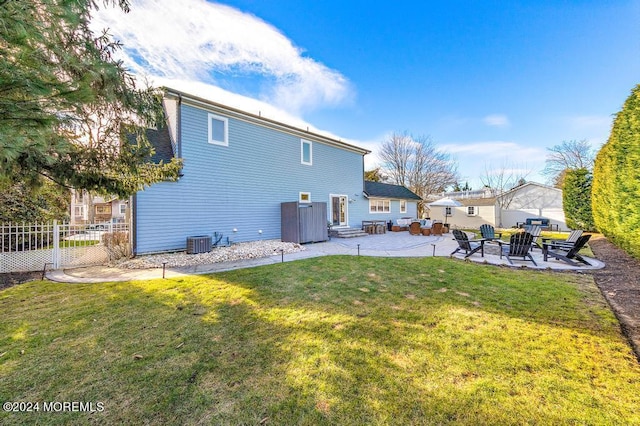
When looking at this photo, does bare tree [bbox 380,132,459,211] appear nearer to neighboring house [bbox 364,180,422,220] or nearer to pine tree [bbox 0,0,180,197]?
neighboring house [bbox 364,180,422,220]

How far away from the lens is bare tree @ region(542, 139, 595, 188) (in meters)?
28.9

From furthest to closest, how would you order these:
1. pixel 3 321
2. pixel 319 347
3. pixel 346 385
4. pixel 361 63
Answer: pixel 361 63 → pixel 3 321 → pixel 319 347 → pixel 346 385

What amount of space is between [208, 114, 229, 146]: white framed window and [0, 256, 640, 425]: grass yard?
714 cm

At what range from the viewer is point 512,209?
83.8 ft

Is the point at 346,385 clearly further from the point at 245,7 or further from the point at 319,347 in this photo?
the point at 245,7

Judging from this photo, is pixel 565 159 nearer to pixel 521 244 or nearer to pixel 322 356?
pixel 521 244

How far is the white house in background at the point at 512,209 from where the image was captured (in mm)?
23406

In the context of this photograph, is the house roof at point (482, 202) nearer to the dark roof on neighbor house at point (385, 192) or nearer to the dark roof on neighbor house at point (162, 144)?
the dark roof on neighbor house at point (385, 192)

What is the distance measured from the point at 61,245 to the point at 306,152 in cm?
1073

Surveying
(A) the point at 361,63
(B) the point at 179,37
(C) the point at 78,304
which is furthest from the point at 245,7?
(C) the point at 78,304

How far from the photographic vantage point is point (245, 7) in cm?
801

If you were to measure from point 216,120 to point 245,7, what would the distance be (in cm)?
424

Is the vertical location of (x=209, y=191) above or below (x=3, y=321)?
above

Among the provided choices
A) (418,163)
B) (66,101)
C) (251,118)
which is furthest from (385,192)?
(66,101)
